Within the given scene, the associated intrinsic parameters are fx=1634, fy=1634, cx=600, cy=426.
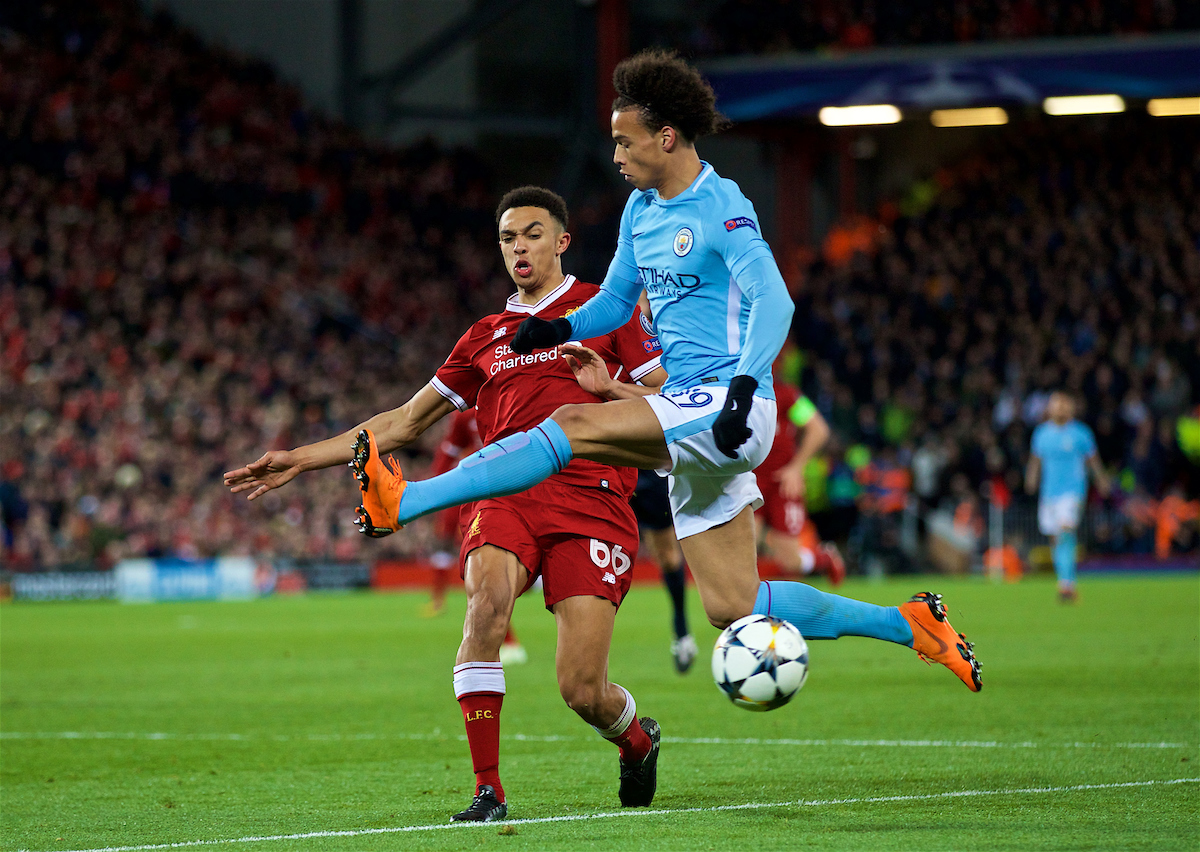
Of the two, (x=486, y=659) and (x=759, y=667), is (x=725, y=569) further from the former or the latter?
(x=486, y=659)

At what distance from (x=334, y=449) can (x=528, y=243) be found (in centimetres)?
112

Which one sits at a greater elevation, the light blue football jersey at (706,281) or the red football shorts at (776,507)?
the light blue football jersey at (706,281)

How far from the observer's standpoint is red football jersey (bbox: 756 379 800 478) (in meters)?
13.4

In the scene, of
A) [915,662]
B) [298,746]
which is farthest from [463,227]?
[298,746]

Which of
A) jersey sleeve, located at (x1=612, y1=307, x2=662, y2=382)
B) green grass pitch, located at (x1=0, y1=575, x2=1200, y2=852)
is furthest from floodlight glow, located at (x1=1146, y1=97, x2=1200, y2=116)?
jersey sleeve, located at (x1=612, y1=307, x2=662, y2=382)

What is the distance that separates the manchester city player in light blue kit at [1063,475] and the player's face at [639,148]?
13420mm

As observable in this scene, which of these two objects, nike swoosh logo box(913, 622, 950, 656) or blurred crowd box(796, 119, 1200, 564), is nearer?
nike swoosh logo box(913, 622, 950, 656)

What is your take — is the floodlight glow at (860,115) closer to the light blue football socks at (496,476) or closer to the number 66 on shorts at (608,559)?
the number 66 on shorts at (608,559)

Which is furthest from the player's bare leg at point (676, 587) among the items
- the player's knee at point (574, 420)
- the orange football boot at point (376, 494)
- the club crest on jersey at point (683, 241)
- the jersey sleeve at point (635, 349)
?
the orange football boot at point (376, 494)

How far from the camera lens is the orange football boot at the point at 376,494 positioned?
5395 mm

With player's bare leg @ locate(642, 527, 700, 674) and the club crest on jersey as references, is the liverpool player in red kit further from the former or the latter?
player's bare leg @ locate(642, 527, 700, 674)

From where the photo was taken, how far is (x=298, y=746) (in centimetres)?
826

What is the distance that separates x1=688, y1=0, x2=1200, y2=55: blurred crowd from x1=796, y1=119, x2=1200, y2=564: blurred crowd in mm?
2664

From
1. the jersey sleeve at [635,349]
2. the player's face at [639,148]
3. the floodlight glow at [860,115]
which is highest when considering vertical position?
the floodlight glow at [860,115]
